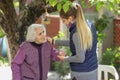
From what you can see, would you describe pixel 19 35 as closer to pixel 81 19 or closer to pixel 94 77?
pixel 81 19

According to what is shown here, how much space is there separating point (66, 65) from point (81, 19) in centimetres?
305

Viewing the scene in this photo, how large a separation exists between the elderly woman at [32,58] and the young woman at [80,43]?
0.21 meters

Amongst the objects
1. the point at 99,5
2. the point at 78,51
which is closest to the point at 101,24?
the point at 78,51

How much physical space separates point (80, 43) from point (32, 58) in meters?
0.46

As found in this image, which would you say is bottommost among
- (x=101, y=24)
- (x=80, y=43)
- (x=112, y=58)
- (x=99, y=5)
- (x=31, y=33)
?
(x=112, y=58)

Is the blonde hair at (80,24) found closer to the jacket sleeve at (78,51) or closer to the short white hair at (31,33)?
the jacket sleeve at (78,51)

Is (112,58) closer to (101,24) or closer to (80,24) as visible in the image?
(101,24)

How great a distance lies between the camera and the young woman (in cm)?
304

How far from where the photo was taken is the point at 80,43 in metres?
3.06

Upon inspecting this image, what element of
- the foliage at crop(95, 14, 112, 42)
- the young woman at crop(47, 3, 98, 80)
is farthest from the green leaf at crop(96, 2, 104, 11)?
the foliage at crop(95, 14, 112, 42)

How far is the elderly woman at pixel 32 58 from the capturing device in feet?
9.98

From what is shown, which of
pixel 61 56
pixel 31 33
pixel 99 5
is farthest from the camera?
pixel 61 56

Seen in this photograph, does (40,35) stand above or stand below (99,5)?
below

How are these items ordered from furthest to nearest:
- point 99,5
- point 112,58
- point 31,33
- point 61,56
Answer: point 112,58 < point 61,56 < point 31,33 < point 99,5
